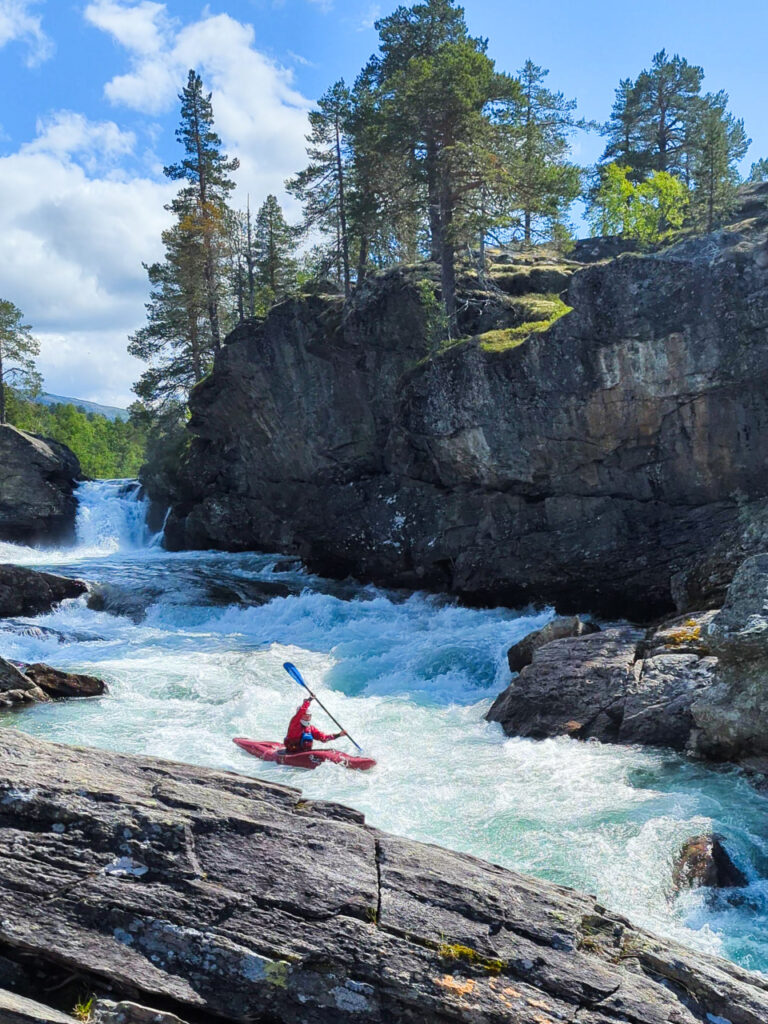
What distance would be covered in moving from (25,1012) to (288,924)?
127 centimetres

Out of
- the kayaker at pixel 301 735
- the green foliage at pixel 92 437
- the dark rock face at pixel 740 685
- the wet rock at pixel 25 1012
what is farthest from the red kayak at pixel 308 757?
the green foliage at pixel 92 437

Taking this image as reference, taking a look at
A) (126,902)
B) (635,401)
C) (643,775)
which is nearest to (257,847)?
(126,902)

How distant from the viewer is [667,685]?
11.8 meters

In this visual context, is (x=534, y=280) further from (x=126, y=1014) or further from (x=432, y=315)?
(x=126, y=1014)

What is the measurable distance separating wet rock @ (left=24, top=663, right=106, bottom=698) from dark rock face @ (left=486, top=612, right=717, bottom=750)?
7580 millimetres

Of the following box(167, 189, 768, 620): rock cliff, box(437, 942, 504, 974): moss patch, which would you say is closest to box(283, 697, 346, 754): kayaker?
box(437, 942, 504, 974): moss patch

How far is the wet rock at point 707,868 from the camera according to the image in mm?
7340

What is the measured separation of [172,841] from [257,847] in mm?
496

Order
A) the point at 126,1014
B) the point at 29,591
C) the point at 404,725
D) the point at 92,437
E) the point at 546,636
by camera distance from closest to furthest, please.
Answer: the point at 126,1014 < the point at 404,725 < the point at 546,636 < the point at 29,591 < the point at 92,437

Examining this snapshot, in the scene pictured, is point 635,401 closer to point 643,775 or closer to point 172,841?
point 643,775

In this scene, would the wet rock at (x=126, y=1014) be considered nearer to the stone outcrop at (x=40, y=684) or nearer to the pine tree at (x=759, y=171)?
the stone outcrop at (x=40, y=684)

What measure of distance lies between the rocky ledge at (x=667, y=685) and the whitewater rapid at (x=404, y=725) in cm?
45

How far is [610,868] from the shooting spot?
7.71 m

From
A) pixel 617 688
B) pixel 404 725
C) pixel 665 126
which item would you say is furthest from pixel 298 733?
pixel 665 126
